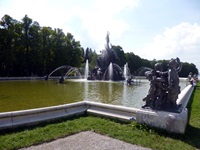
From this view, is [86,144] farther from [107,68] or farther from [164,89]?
[107,68]

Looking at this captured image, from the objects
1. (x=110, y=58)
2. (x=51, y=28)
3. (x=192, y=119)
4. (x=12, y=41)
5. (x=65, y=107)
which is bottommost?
(x=192, y=119)

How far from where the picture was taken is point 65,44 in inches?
1983

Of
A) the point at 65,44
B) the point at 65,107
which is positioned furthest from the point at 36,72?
the point at 65,107

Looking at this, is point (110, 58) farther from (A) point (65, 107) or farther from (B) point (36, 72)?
(A) point (65, 107)

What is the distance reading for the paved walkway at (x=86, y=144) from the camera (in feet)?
15.2

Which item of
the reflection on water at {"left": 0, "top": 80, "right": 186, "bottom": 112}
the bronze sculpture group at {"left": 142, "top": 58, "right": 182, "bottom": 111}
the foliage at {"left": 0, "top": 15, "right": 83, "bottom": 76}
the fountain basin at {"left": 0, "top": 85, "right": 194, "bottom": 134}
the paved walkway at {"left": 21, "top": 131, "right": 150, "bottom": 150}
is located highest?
the foliage at {"left": 0, "top": 15, "right": 83, "bottom": 76}

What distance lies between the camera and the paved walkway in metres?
4.64

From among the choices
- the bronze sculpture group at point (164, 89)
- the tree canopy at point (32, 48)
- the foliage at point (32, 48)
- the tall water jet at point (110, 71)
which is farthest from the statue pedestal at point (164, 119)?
the foliage at point (32, 48)

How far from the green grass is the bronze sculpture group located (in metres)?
0.84

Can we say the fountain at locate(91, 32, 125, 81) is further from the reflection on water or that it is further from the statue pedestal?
the statue pedestal

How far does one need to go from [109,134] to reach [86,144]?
0.95 m

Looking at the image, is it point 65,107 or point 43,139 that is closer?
point 43,139

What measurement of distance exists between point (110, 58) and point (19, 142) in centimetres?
3533

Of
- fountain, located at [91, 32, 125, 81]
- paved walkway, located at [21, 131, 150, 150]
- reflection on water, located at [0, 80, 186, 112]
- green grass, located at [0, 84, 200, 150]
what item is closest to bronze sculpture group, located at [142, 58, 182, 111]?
green grass, located at [0, 84, 200, 150]
